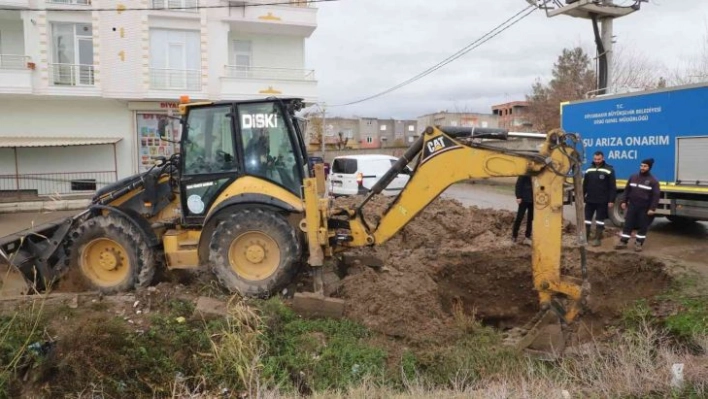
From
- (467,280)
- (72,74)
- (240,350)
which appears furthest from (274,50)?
(240,350)

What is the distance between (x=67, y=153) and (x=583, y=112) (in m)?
19.2

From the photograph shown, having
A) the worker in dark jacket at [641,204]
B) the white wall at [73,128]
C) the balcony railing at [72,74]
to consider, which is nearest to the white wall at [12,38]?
the balcony railing at [72,74]

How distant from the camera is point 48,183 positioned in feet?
67.1

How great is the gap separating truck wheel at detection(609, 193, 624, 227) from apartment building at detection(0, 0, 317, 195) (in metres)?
15.2

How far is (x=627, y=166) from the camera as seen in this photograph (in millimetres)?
12320

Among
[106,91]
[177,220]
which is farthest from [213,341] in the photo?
[106,91]

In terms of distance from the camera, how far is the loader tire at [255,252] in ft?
21.1

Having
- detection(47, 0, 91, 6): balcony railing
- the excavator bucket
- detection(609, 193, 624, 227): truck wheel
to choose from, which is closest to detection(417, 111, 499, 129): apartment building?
detection(47, 0, 91, 6): balcony railing

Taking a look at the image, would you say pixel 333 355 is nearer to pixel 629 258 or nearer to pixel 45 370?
pixel 45 370

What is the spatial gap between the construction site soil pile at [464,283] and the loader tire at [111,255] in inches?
101

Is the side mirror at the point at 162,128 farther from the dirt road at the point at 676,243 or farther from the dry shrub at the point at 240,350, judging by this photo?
the dirt road at the point at 676,243

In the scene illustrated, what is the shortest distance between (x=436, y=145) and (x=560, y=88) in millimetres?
37780

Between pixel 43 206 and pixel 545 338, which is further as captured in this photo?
pixel 43 206

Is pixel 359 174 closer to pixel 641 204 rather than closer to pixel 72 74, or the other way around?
pixel 641 204
